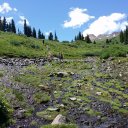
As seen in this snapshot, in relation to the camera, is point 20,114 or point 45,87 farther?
point 45,87

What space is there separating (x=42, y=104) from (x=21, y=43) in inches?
3293

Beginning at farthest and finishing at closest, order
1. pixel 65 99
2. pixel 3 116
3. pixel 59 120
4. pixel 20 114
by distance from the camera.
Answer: pixel 65 99, pixel 20 114, pixel 3 116, pixel 59 120

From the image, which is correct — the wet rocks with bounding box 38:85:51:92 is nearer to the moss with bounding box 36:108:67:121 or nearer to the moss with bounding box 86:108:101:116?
the moss with bounding box 36:108:67:121

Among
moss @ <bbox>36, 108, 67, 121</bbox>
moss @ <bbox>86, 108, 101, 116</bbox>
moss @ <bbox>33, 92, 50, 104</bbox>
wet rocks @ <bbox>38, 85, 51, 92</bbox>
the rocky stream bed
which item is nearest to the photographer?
the rocky stream bed

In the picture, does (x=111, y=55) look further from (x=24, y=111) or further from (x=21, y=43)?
(x=24, y=111)

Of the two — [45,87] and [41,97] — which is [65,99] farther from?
[45,87]

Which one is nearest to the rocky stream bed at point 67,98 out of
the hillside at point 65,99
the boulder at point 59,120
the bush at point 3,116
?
the hillside at point 65,99

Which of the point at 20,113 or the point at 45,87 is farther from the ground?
the point at 45,87

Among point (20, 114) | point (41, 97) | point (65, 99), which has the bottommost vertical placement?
point (20, 114)

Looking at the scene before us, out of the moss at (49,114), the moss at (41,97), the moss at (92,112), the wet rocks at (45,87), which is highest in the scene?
the wet rocks at (45,87)

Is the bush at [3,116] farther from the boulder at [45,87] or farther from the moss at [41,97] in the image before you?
the boulder at [45,87]

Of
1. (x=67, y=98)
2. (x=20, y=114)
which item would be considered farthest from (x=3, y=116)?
(x=67, y=98)

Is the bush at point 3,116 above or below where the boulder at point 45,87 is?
below

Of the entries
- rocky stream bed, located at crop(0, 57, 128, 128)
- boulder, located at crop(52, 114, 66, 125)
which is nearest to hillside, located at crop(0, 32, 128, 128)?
rocky stream bed, located at crop(0, 57, 128, 128)
